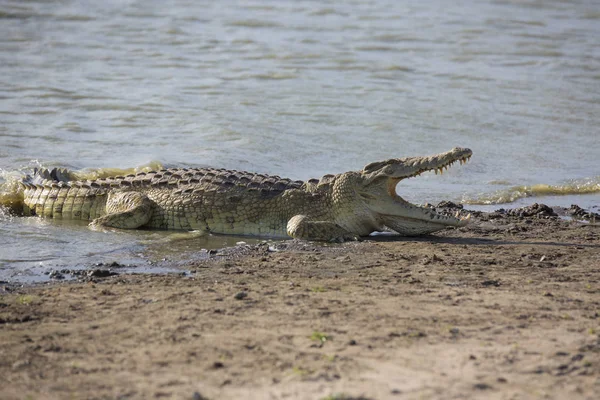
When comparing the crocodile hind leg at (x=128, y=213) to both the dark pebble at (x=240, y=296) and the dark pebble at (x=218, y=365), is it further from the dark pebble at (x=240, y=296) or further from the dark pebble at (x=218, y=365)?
the dark pebble at (x=218, y=365)

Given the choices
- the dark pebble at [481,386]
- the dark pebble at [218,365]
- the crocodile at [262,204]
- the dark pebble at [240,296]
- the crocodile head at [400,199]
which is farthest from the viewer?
the crocodile at [262,204]

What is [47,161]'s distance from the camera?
10.8 metres

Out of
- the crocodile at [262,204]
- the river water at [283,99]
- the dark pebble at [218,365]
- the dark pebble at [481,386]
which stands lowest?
the dark pebble at [481,386]

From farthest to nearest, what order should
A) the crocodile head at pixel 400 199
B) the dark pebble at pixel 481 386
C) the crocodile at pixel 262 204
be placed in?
the crocodile at pixel 262 204, the crocodile head at pixel 400 199, the dark pebble at pixel 481 386

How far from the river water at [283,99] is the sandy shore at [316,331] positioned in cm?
136

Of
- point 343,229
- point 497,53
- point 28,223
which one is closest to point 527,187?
point 343,229

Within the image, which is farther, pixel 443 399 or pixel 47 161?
pixel 47 161

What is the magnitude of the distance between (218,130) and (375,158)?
2.35m

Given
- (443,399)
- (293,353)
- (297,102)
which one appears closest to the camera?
(443,399)

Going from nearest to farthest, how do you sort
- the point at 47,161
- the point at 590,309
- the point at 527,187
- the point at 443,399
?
1. the point at 443,399
2. the point at 590,309
3. the point at 527,187
4. the point at 47,161

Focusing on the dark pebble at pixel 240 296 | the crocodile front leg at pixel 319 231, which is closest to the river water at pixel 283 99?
the crocodile front leg at pixel 319 231

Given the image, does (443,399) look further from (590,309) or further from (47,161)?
(47,161)

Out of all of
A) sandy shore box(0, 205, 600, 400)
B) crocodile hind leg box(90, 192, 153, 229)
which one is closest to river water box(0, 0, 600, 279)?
crocodile hind leg box(90, 192, 153, 229)

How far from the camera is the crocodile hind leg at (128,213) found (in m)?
8.30
